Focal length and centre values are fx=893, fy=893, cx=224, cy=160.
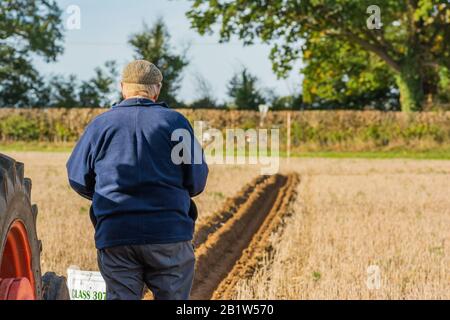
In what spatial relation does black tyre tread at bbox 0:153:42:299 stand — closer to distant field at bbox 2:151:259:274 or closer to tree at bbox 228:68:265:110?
distant field at bbox 2:151:259:274

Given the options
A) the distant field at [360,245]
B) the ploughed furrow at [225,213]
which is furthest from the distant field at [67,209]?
the distant field at [360,245]

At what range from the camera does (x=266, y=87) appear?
43781mm

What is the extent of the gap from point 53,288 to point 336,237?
6.97m

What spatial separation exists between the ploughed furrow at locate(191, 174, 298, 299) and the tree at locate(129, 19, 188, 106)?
25.8 metres

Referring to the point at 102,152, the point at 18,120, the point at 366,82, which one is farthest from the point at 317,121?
the point at 102,152

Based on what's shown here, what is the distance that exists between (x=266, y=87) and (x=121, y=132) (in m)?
39.6

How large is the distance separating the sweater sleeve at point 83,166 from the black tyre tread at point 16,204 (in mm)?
236

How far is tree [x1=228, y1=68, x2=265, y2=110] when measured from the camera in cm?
4347

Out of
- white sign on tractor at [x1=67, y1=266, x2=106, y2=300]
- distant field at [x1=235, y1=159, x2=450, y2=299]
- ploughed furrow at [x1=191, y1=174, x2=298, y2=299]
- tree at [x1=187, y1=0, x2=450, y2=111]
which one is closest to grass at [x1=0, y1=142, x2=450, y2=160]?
tree at [x1=187, y1=0, x2=450, y2=111]

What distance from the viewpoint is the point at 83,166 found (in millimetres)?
4477

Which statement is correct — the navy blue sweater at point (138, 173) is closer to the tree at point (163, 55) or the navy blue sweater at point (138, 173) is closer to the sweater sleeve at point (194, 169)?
the sweater sleeve at point (194, 169)
